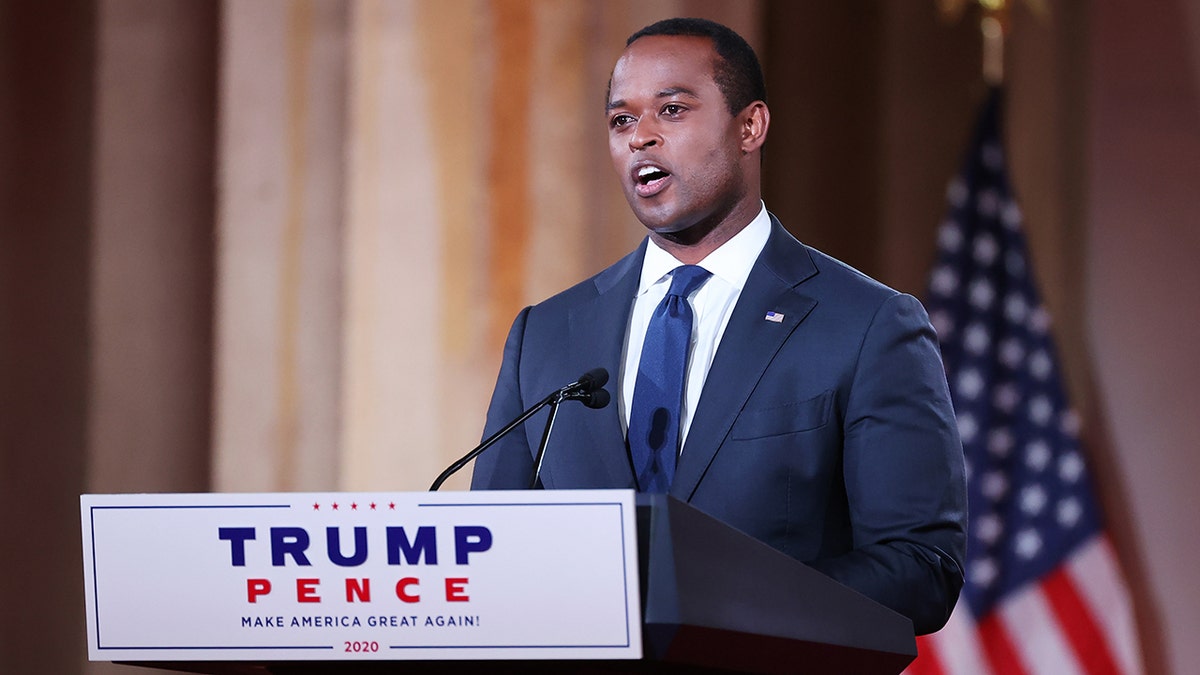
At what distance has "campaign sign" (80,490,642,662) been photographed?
1.19 meters

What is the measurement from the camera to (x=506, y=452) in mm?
1979

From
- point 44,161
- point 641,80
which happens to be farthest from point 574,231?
point 641,80

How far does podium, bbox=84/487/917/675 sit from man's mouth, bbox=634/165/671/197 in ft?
2.39

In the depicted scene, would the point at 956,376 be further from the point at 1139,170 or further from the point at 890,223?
the point at 1139,170

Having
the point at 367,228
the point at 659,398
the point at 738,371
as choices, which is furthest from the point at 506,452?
the point at 367,228

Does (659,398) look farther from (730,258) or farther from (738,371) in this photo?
(730,258)

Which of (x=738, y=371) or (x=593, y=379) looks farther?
(x=738, y=371)

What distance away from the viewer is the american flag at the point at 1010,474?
3.96 meters

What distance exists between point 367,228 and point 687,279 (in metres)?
2.23

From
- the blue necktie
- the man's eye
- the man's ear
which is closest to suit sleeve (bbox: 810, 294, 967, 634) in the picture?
the blue necktie

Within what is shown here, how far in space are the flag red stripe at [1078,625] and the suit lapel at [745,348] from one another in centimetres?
241

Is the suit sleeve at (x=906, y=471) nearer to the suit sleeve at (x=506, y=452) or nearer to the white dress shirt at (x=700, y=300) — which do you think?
the white dress shirt at (x=700, y=300)

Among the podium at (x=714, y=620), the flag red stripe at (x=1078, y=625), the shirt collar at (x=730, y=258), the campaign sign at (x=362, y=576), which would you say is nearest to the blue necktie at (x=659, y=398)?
the shirt collar at (x=730, y=258)

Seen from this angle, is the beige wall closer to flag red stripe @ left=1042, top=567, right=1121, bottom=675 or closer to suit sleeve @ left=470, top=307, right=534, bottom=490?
flag red stripe @ left=1042, top=567, right=1121, bottom=675
